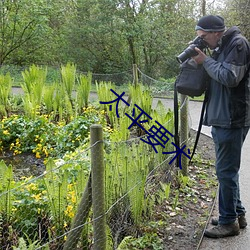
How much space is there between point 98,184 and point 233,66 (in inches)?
53.9

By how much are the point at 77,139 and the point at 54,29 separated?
14.5 meters

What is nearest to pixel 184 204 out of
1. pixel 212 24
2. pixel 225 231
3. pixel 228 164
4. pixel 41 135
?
pixel 225 231

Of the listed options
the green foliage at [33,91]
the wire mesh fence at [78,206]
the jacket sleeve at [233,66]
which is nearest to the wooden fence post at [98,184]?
the wire mesh fence at [78,206]

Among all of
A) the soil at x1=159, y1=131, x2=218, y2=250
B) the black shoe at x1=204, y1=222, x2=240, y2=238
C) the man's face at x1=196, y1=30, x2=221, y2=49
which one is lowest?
the soil at x1=159, y1=131, x2=218, y2=250

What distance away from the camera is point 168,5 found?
1770 centimetres

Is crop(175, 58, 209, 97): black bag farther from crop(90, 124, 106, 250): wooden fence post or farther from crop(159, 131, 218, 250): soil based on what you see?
crop(159, 131, 218, 250): soil

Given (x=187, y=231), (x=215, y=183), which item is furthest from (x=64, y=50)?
(x=187, y=231)

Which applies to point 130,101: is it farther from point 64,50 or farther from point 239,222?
point 64,50

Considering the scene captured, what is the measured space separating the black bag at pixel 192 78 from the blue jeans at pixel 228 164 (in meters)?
0.37

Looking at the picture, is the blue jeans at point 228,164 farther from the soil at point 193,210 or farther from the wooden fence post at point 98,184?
the wooden fence post at point 98,184

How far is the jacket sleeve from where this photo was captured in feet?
9.37

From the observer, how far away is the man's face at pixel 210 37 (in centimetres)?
307

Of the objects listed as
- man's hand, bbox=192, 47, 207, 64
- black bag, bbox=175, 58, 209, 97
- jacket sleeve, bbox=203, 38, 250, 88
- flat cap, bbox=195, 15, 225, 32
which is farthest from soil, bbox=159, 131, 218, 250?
flat cap, bbox=195, 15, 225, 32

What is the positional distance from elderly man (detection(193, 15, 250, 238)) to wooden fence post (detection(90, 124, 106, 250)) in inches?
44.7
